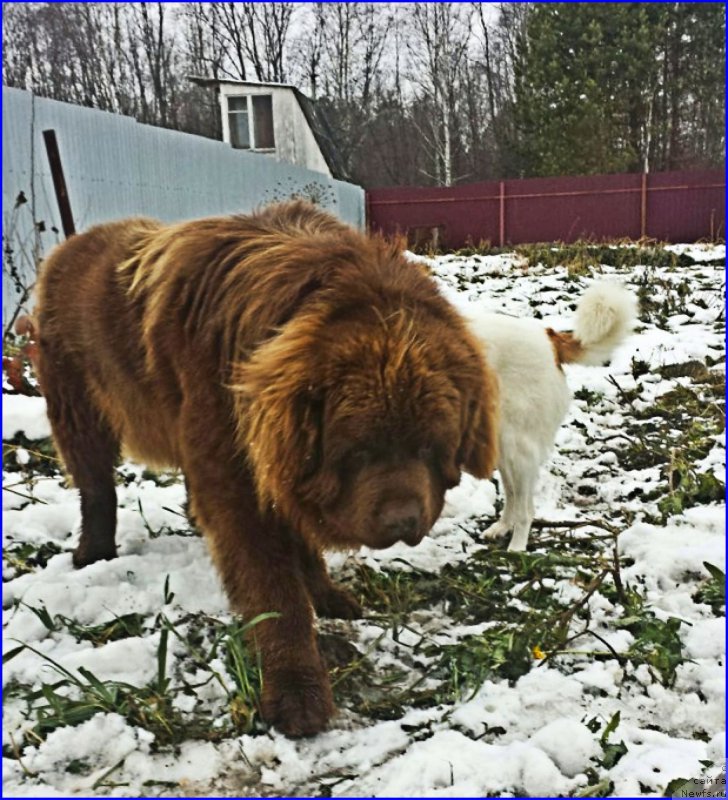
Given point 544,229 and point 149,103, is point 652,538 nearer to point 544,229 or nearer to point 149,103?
point 544,229

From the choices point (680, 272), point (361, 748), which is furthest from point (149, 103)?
point (361, 748)

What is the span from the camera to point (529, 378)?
3795 mm

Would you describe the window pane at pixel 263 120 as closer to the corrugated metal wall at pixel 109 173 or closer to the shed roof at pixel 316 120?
the shed roof at pixel 316 120

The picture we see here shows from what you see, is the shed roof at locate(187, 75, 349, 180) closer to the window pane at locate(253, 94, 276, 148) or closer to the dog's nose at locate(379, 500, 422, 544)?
→ the window pane at locate(253, 94, 276, 148)

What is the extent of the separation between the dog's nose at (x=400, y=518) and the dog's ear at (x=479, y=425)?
1.16 ft

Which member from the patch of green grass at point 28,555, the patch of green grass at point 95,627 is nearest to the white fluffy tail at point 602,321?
the patch of green grass at point 95,627

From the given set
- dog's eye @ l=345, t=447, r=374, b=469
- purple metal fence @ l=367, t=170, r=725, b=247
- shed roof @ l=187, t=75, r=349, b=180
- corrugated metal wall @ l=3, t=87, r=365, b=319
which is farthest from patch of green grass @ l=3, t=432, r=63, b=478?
shed roof @ l=187, t=75, r=349, b=180

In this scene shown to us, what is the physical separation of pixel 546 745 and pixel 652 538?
1650mm

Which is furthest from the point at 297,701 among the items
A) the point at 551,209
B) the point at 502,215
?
the point at 551,209

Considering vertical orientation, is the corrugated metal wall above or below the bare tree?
below

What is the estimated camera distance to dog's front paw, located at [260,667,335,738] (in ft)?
7.33

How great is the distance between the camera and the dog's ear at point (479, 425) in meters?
2.27

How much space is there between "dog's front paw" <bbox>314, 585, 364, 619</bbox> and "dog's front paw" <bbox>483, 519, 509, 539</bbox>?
1133mm

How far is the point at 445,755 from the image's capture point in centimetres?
211
